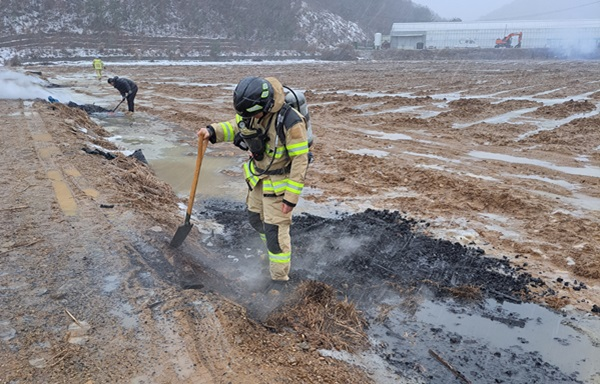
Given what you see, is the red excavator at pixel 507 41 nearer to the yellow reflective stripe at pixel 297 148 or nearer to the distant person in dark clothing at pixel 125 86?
the distant person in dark clothing at pixel 125 86

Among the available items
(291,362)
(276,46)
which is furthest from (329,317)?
(276,46)

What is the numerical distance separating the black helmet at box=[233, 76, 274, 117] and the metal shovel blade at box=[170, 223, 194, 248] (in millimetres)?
1443

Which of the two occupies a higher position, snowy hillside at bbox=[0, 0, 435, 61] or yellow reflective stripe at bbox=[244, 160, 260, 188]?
Answer: snowy hillside at bbox=[0, 0, 435, 61]

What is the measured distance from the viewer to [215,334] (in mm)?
3000

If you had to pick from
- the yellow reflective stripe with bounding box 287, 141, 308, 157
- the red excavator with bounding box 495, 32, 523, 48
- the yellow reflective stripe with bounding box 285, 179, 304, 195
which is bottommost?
the yellow reflective stripe with bounding box 285, 179, 304, 195

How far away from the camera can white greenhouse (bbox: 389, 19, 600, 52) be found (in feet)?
191

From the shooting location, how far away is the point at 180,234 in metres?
4.34

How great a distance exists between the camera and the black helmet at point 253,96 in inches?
132

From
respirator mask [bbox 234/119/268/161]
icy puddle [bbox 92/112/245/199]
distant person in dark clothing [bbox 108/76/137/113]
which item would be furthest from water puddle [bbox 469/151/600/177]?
distant person in dark clothing [bbox 108/76/137/113]

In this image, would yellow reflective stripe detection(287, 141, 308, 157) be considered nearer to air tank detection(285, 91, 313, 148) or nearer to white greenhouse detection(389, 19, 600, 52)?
air tank detection(285, 91, 313, 148)

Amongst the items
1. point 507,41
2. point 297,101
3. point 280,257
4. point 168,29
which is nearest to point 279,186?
point 280,257

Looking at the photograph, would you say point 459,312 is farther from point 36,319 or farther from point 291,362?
point 36,319

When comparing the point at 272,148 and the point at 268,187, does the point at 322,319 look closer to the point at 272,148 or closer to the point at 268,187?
the point at 268,187

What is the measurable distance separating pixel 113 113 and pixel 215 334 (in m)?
13.0
